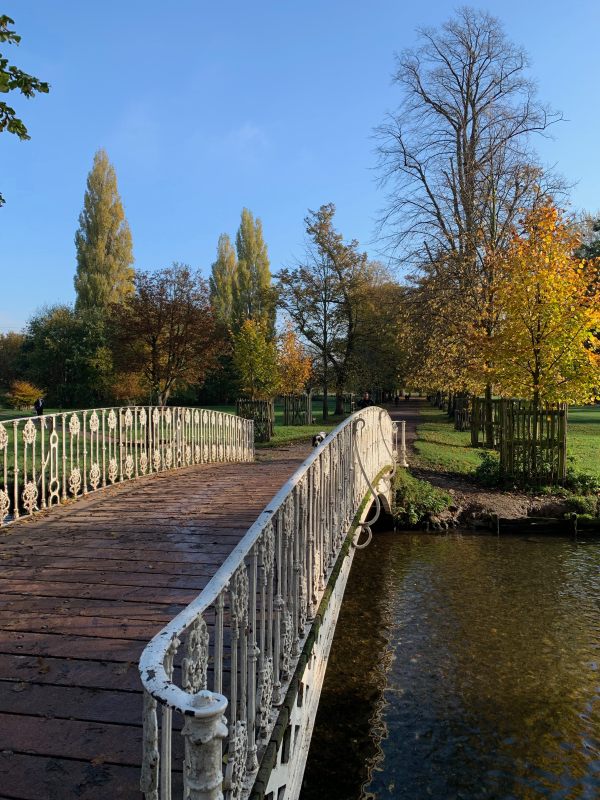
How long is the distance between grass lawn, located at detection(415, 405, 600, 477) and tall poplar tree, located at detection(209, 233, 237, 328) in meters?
33.3

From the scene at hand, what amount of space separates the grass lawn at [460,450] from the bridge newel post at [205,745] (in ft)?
50.4

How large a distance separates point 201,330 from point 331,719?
16.3 meters

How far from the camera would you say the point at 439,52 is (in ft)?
84.5

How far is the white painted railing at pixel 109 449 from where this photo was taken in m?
6.88

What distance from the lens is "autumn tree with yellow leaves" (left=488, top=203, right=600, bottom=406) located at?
14.2 meters

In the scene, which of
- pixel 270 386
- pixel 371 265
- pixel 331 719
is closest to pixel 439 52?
pixel 371 265

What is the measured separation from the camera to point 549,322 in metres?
14.4

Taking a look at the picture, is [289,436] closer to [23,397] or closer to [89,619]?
[23,397]

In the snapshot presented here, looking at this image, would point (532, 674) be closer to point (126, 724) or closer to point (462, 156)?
point (126, 724)

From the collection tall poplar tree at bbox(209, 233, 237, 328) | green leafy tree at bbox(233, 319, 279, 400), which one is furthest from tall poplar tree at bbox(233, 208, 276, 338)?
green leafy tree at bbox(233, 319, 279, 400)

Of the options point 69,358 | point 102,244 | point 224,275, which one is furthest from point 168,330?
point 224,275

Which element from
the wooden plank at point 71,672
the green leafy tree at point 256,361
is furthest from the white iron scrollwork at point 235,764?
the green leafy tree at point 256,361

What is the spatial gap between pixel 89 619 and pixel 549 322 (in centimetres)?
1306

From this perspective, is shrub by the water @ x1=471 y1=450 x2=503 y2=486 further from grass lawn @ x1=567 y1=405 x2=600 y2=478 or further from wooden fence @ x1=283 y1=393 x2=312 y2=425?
wooden fence @ x1=283 y1=393 x2=312 y2=425
